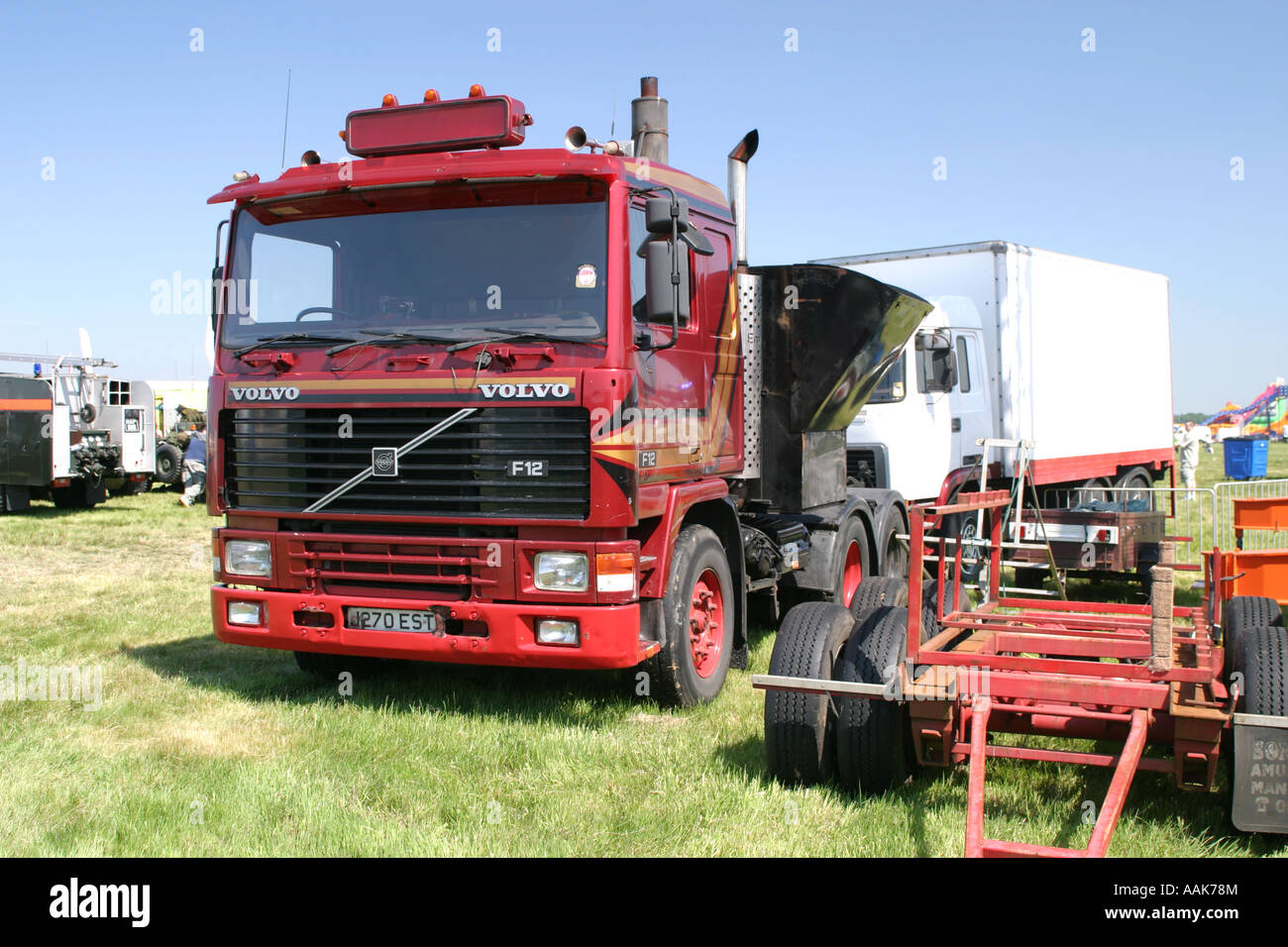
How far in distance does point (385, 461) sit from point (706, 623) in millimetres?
2162

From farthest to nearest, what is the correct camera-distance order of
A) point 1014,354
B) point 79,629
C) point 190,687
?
point 1014,354, point 79,629, point 190,687

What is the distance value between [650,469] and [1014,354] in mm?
7155

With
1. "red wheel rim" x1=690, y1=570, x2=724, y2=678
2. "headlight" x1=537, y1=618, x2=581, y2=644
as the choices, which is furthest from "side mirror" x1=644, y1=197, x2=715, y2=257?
"headlight" x1=537, y1=618, x2=581, y2=644

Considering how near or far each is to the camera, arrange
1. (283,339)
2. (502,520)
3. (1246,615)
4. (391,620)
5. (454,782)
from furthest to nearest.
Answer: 1. (283,339)
2. (391,620)
3. (1246,615)
4. (502,520)
5. (454,782)

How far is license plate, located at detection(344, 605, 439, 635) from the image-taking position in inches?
216

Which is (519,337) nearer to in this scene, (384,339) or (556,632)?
(384,339)

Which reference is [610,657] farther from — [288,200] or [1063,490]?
[1063,490]

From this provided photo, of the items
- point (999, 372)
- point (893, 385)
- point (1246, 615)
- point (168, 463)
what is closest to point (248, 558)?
point (1246, 615)

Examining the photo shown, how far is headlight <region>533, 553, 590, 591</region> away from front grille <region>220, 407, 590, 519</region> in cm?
21

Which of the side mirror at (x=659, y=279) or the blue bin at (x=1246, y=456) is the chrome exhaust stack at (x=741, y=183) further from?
the blue bin at (x=1246, y=456)

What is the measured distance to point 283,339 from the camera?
5.73 m
